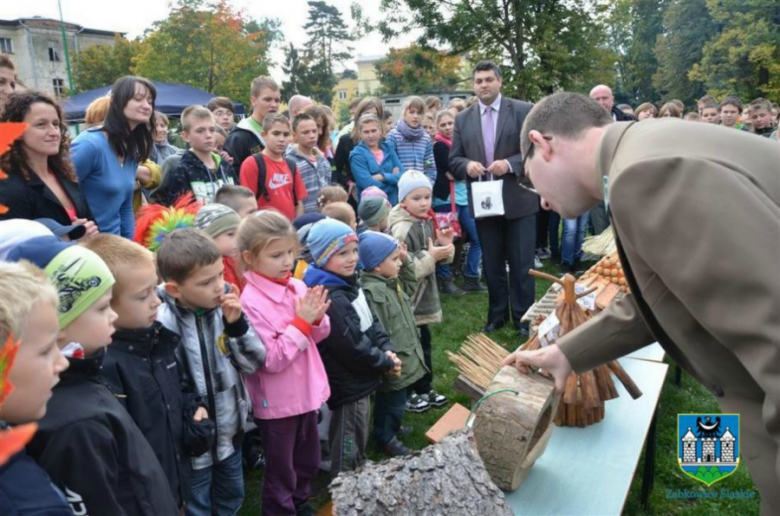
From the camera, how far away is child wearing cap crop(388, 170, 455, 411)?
164 inches

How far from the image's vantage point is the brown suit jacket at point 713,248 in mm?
1245

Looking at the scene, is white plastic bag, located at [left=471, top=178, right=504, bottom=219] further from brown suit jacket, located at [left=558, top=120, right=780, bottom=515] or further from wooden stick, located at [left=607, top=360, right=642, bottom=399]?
brown suit jacket, located at [left=558, top=120, right=780, bottom=515]

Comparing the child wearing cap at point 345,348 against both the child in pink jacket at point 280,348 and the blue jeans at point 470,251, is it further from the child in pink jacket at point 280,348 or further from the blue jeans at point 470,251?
the blue jeans at point 470,251

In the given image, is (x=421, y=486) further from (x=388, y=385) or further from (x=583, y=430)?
(x=388, y=385)

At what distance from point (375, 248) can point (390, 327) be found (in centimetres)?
48

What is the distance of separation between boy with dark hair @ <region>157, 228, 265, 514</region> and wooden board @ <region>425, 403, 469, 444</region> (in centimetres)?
80

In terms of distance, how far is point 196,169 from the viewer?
4195mm

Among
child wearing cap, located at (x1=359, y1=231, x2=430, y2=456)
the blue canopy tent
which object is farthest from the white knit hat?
the blue canopy tent

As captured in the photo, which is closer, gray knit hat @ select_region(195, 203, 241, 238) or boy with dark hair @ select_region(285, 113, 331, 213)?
gray knit hat @ select_region(195, 203, 241, 238)

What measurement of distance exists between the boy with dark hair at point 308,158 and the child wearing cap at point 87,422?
11.0 ft

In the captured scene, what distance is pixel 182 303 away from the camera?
2432mm

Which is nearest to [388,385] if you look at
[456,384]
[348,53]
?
[456,384]

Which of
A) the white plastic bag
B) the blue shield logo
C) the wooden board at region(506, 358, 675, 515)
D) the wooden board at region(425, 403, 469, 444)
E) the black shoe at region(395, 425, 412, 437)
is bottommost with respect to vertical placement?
the black shoe at region(395, 425, 412, 437)

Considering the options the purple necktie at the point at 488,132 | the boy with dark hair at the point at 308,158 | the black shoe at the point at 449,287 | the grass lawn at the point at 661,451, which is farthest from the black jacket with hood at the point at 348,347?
the black shoe at the point at 449,287
